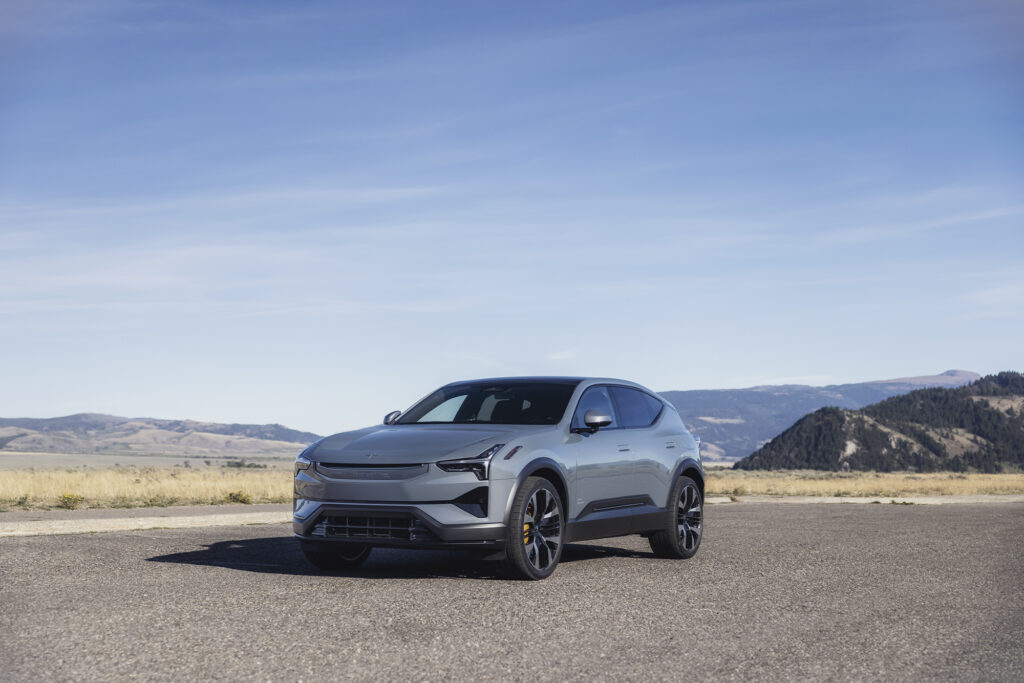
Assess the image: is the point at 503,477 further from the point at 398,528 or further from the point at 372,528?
the point at 372,528

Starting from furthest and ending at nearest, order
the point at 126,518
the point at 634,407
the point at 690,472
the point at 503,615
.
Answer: the point at 126,518 → the point at 690,472 → the point at 634,407 → the point at 503,615

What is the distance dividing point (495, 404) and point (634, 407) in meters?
1.53

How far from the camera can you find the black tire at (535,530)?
28.3ft

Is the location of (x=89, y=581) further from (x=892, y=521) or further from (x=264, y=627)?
(x=892, y=521)

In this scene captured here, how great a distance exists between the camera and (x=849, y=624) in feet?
23.5

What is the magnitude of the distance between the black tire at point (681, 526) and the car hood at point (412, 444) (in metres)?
2.17

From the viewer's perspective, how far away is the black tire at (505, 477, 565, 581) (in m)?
8.62

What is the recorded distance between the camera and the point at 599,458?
32.2ft

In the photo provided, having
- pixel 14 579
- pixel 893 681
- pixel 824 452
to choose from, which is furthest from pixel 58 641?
pixel 824 452

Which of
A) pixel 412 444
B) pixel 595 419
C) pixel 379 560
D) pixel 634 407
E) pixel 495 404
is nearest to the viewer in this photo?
pixel 412 444

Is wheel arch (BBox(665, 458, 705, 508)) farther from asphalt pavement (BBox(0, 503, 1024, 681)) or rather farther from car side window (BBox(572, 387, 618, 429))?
car side window (BBox(572, 387, 618, 429))

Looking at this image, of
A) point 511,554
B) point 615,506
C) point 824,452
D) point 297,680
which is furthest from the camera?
point 824,452

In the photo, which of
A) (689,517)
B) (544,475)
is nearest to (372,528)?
(544,475)

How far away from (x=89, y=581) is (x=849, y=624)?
19.0 feet
